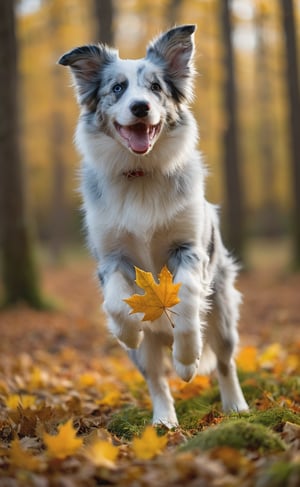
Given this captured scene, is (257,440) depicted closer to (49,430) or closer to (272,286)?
(49,430)

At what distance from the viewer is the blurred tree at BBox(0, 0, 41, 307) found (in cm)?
1039

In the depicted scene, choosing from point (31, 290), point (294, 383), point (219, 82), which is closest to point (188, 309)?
point (294, 383)

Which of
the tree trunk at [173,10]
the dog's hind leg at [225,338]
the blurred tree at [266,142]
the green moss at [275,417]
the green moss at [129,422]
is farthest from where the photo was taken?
the blurred tree at [266,142]

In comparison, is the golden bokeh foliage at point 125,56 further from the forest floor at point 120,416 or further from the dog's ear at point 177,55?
the dog's ear at point 177,55

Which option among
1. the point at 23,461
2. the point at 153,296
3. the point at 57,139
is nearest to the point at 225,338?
the point at 153,296

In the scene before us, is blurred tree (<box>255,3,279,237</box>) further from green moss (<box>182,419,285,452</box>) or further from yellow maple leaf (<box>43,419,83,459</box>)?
yellow maple leaf (<box>43,419,83,459</box>)

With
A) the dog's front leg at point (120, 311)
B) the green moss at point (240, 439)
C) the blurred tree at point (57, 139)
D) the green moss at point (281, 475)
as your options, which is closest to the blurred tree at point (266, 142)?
the blurred tree at point (57, 139)

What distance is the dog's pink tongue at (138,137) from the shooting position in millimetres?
4352

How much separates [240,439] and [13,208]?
8.20 metres

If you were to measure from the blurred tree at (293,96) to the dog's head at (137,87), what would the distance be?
38.1 ft

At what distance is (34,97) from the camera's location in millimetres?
22469

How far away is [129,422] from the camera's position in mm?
4504

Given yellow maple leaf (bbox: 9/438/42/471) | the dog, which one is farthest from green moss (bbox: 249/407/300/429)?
yellow maple leaf (bbox: 9/438/42/471)

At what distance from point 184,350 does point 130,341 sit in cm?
46
